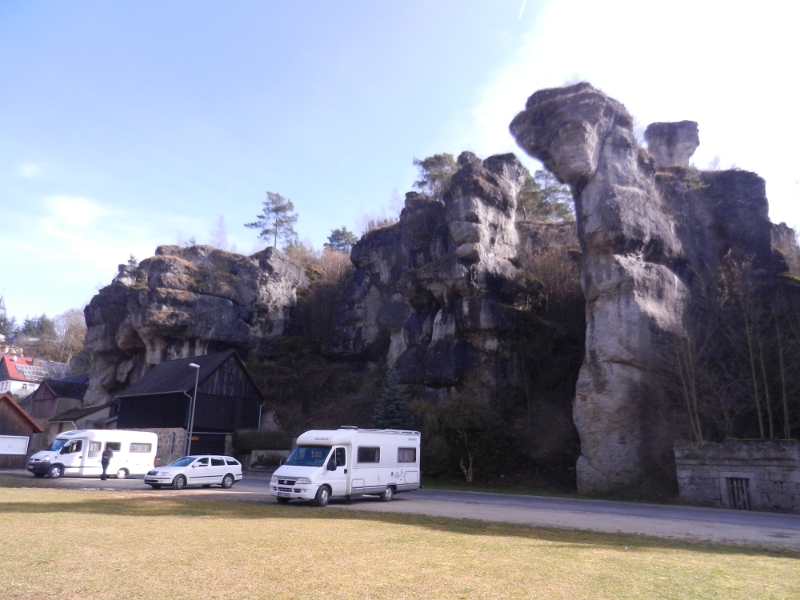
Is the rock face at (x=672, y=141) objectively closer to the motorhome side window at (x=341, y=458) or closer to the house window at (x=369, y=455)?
the house window at (x=369, y=455)

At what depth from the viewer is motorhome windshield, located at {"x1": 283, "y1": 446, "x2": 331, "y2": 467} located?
19250 mm

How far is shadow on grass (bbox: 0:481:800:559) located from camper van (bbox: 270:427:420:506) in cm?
66

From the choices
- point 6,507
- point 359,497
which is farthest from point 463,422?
point 6,507

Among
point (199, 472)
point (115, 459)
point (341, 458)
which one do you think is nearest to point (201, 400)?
point (115, 459)

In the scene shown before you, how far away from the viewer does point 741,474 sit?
75.6ft

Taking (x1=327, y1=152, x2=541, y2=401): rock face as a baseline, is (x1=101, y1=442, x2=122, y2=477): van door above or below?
below

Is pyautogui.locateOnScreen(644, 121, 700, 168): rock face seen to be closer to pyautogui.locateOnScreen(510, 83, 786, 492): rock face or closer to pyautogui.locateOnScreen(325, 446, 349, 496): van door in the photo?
pyautogui.locateOnScreen(510, 83, 786, 492): rock face

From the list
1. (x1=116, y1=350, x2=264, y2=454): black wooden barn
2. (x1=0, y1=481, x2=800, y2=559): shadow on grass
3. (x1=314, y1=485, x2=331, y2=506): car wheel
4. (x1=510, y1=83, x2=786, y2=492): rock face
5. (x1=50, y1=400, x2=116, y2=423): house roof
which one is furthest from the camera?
(x1=50, y1=400, x2=116, y2=423): house roof

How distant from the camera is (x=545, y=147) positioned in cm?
3691

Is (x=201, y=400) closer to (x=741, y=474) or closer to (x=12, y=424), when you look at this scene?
(x=12, y=424)

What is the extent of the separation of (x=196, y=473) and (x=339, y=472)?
880 centimetres

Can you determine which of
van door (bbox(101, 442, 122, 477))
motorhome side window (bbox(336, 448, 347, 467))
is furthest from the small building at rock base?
motorhome side window (bbox(336, 448, 347, 467))

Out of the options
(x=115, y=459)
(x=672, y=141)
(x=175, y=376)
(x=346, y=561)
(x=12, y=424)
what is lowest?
(x=346, y=561)

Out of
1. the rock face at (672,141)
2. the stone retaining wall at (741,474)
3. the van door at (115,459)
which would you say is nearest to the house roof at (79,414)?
the van door at (115,459)
